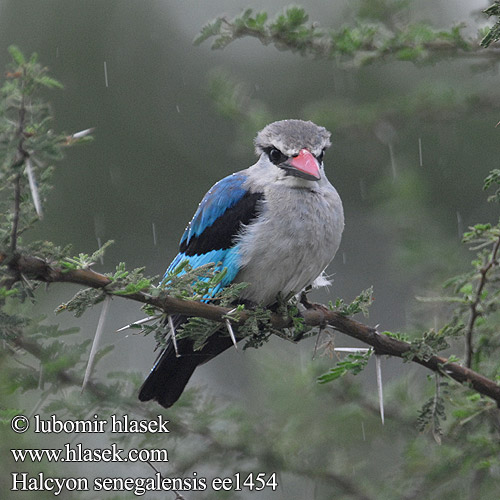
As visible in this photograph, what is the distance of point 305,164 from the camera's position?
3.91 meters

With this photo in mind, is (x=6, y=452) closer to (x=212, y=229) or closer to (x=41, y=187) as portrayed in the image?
(x=212, y=229)

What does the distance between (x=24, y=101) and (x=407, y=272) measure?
3220mm

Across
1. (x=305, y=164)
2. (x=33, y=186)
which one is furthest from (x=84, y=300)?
(x=305, y=164)

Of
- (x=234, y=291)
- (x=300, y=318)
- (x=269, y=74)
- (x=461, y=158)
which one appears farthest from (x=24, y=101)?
(x=269, y=74)

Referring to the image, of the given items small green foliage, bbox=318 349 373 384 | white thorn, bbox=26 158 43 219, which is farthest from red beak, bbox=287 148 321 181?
white thorn, bbox=26 158 43 219

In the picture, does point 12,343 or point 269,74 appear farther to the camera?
point 269,74

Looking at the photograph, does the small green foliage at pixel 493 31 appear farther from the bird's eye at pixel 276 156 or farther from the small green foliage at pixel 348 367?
the bird's eye at pixel 276 156

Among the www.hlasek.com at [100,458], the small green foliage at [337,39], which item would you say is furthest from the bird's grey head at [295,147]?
the www.hlasek.com at [100,458]

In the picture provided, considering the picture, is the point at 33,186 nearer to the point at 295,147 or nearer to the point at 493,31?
the point at 493,31

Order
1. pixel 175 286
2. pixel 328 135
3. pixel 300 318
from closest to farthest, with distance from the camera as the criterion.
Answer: pixel 175 286 → pixel 300 318 → pixel 328 135

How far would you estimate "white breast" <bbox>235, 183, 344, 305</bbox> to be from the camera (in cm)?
385

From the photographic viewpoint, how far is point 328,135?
4117mm

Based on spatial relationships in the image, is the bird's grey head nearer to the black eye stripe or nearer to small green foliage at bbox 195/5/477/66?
the black eye stripe

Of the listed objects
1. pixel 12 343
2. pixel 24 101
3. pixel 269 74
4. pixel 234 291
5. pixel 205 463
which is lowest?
pixel 205 463
